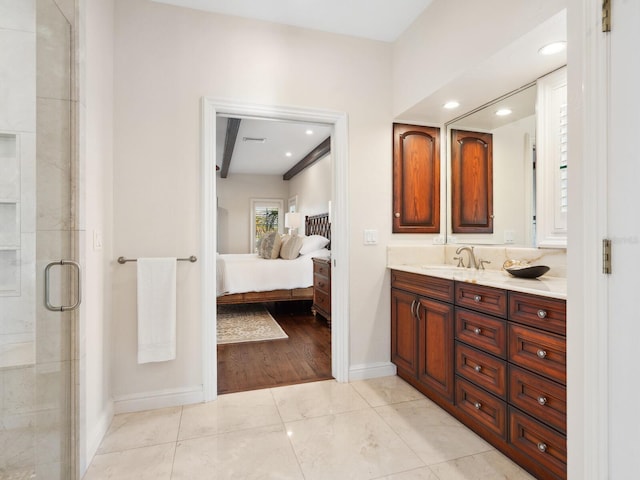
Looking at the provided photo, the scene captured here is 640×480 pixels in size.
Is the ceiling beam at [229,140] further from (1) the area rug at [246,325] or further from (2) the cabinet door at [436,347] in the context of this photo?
(2) the cabinet door at [436,347]

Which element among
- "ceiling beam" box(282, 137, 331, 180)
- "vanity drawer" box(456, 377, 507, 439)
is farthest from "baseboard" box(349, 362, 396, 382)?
"ceiling beam" box(282, 137, 331, 180)

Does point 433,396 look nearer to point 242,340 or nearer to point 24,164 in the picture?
point 242,340

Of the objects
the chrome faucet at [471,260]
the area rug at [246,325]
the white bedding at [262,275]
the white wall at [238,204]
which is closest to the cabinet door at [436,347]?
the chrome faucet at [471,260]

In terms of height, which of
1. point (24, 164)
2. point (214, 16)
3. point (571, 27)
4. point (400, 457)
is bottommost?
point (400, 457)

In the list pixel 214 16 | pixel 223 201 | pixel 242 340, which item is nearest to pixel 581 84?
pixel 214 16

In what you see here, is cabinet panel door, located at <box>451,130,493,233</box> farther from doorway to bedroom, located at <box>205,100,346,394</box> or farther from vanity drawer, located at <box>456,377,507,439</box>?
vanity drawer, located at <box>456,377,507,439</box>

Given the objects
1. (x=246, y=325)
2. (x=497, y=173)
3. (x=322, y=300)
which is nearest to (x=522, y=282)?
(x=497, y=173)

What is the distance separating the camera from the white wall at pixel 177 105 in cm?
218

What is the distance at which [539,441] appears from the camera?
149cm

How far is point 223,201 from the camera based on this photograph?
8133mm

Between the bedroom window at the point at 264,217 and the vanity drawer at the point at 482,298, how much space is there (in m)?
6.72

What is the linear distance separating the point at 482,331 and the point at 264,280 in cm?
326

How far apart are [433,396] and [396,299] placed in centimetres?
72

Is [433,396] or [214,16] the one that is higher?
[214,16]
